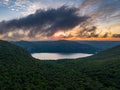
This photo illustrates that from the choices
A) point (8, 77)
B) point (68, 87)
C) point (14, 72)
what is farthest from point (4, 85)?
point (68, 87)

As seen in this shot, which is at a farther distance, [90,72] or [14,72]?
[90,72]

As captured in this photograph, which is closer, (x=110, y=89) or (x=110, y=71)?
(x=110, y=89)

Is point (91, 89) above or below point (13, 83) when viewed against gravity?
below

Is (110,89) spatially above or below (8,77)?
below

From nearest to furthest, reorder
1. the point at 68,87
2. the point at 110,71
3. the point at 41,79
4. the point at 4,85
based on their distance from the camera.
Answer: the point at 4,85, the point at 68,87, the point at 41,79, the point at 110,71

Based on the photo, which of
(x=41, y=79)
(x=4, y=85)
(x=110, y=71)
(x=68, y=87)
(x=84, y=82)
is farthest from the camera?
(x=110, y=71)

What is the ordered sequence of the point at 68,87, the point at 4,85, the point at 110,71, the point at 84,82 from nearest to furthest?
1. the point at 4,85
2. the point at 68,87
3. the point at 84,82
4. the point at 110,71

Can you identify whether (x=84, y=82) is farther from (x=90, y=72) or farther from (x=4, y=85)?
(x=4, y=85)

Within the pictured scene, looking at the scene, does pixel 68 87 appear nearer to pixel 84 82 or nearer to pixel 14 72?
pixel 84 82

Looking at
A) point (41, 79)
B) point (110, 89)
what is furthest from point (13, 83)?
point (110, 89)
